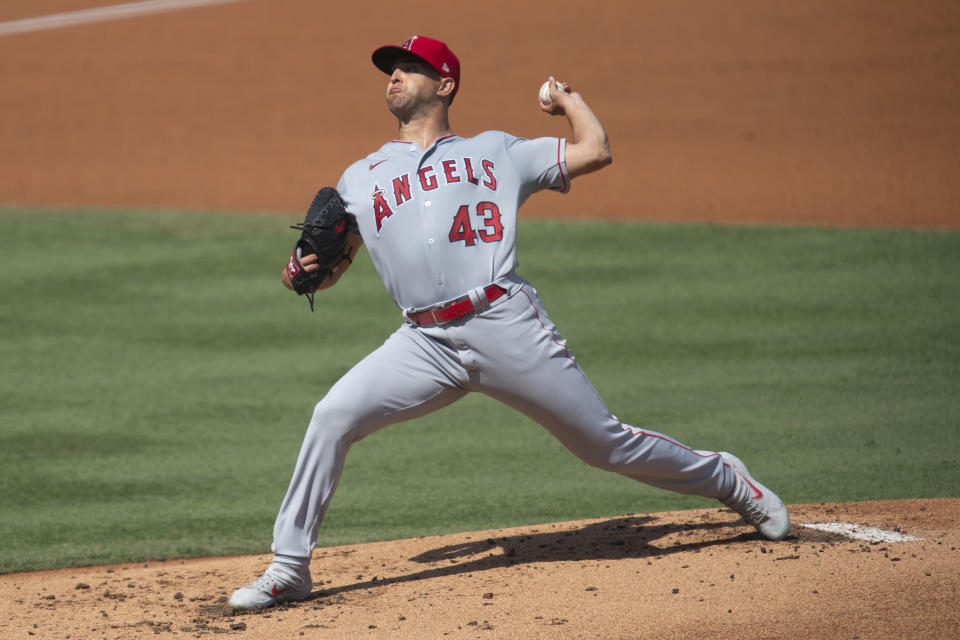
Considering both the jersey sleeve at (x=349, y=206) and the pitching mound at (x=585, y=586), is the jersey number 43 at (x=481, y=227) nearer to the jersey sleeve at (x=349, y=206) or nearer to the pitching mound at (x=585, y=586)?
the jersey sleeve at (x=349, y=206)

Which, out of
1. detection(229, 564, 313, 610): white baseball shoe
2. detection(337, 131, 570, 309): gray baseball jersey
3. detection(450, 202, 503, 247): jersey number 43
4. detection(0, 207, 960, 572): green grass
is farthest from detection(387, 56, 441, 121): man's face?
detection(0, 207, 960, 572): green grass

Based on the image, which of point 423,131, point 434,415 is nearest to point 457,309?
point 423,131

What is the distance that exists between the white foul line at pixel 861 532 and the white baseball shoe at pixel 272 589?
1.99 m

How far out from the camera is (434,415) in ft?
23.5

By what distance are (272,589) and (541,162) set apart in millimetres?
1723

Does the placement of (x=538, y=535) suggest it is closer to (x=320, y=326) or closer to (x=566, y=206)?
(x=320, y=326)

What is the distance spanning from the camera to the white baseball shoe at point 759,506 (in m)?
4.21

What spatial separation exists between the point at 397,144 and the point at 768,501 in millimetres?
1890

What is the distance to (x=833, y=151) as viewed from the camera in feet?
41.3

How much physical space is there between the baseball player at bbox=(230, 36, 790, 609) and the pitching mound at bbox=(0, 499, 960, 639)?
0.35 metres

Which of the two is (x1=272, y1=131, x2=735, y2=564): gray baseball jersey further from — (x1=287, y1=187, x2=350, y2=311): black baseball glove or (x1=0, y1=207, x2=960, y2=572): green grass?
(x1=0, y1=207, x2=960, y2=572): green grass

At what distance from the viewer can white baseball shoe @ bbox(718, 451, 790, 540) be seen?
4.21 metres

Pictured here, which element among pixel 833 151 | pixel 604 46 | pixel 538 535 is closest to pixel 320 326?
pixel 538 535

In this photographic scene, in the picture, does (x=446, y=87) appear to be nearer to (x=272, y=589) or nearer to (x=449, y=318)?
(x=449, y=318)
